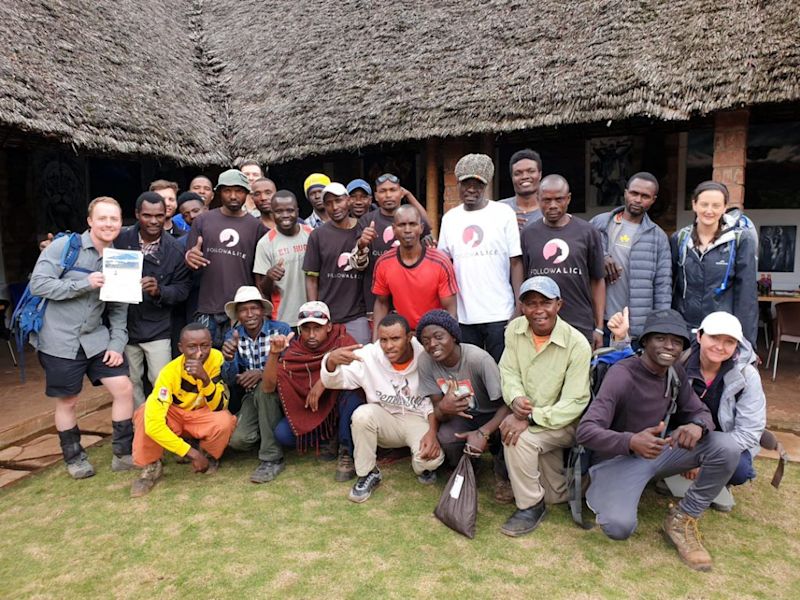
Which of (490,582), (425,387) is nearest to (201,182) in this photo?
(425,387)

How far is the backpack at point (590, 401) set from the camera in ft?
9.40

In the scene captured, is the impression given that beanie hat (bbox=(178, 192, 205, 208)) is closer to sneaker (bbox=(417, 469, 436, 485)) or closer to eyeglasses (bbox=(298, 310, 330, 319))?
eyeglasses (bbox=(298, 310, 330, 319))

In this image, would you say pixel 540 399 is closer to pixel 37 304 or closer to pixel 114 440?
pixel 114 440

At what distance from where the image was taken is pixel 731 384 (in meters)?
2.95

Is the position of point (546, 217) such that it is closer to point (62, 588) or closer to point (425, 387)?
point (425, 387)

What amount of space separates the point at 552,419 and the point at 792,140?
697 cm

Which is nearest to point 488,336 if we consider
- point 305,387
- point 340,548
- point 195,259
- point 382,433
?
point 382,433

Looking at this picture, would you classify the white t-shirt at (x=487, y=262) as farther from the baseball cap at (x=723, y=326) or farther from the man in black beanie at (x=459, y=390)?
the baseball cap at (x=723, y=326)

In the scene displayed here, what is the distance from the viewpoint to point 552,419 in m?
3.02

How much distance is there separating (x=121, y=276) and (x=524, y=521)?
2.89 meters

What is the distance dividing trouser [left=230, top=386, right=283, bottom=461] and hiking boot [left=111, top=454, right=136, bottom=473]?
705 mm

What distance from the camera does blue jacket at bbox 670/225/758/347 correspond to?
344cm

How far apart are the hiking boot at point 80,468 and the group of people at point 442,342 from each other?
14 millimetres

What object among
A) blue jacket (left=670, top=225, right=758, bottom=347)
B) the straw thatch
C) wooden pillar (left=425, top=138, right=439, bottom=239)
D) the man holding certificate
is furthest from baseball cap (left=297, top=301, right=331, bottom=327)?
wooden pillar (left=425, top=138, right=439, bottom=239)
